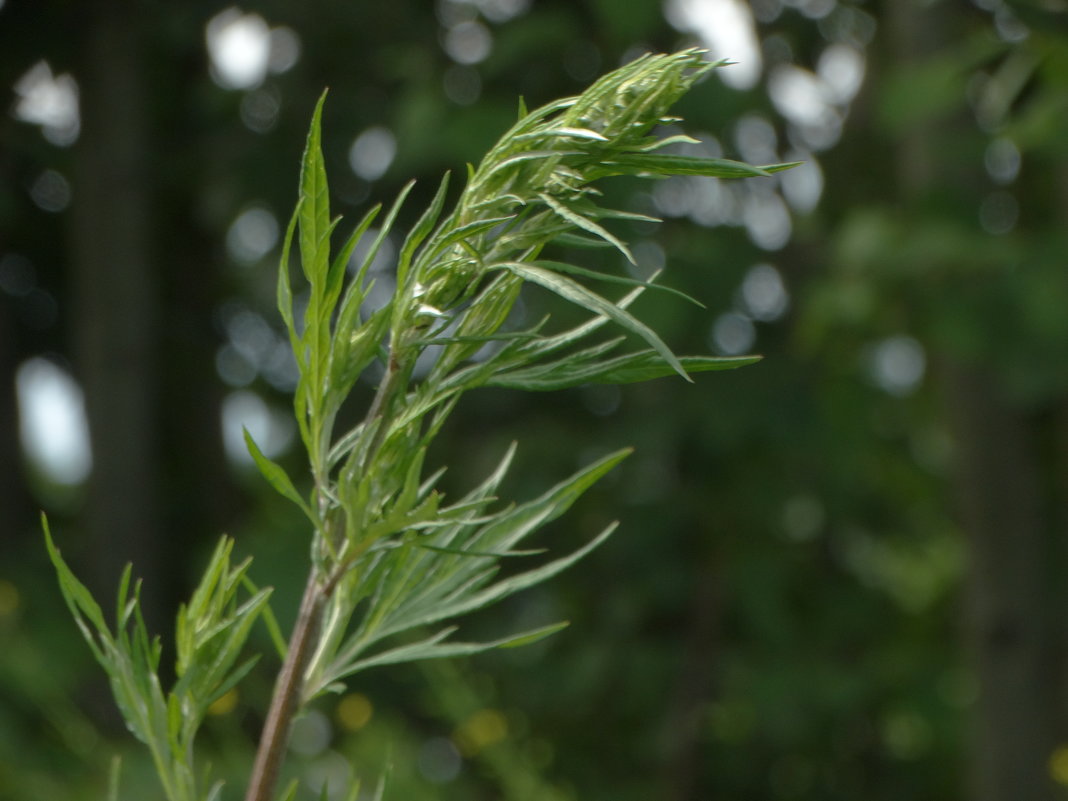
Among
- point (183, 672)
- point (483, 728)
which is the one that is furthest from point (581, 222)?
point (483, 728)

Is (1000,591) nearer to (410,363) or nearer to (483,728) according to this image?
(483,728)

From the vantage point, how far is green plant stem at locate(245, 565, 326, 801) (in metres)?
0.26

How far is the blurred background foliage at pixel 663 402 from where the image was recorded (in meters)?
1.78

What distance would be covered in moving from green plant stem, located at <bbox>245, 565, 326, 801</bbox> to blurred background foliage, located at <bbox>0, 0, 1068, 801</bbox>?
1323 mm

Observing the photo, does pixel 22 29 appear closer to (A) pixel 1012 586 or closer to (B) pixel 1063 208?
(B) pixel 1063 208

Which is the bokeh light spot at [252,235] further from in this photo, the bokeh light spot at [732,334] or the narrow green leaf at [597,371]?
the narrow green leaf at [597,371]

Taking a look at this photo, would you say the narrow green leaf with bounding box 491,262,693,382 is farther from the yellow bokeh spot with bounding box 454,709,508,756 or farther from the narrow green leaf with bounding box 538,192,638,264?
the yellow bokeh spot with bounding box 454,709,508,756

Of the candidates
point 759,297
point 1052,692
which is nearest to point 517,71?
point 759,297

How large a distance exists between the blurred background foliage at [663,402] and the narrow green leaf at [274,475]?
132cm

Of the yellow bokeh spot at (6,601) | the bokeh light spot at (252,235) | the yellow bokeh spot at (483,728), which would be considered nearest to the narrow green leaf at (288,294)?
the yellow bokeh spot at (483,728)

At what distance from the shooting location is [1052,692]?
2234mm

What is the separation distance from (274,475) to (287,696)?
0.05m

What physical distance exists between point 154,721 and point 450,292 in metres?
0.12

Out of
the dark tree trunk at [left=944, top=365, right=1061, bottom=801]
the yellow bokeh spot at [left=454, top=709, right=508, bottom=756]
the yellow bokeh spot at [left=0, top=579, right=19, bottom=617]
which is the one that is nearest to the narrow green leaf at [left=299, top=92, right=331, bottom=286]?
the yellow bokeh spot at [left=454, top=709, right=508, bottom=756]
